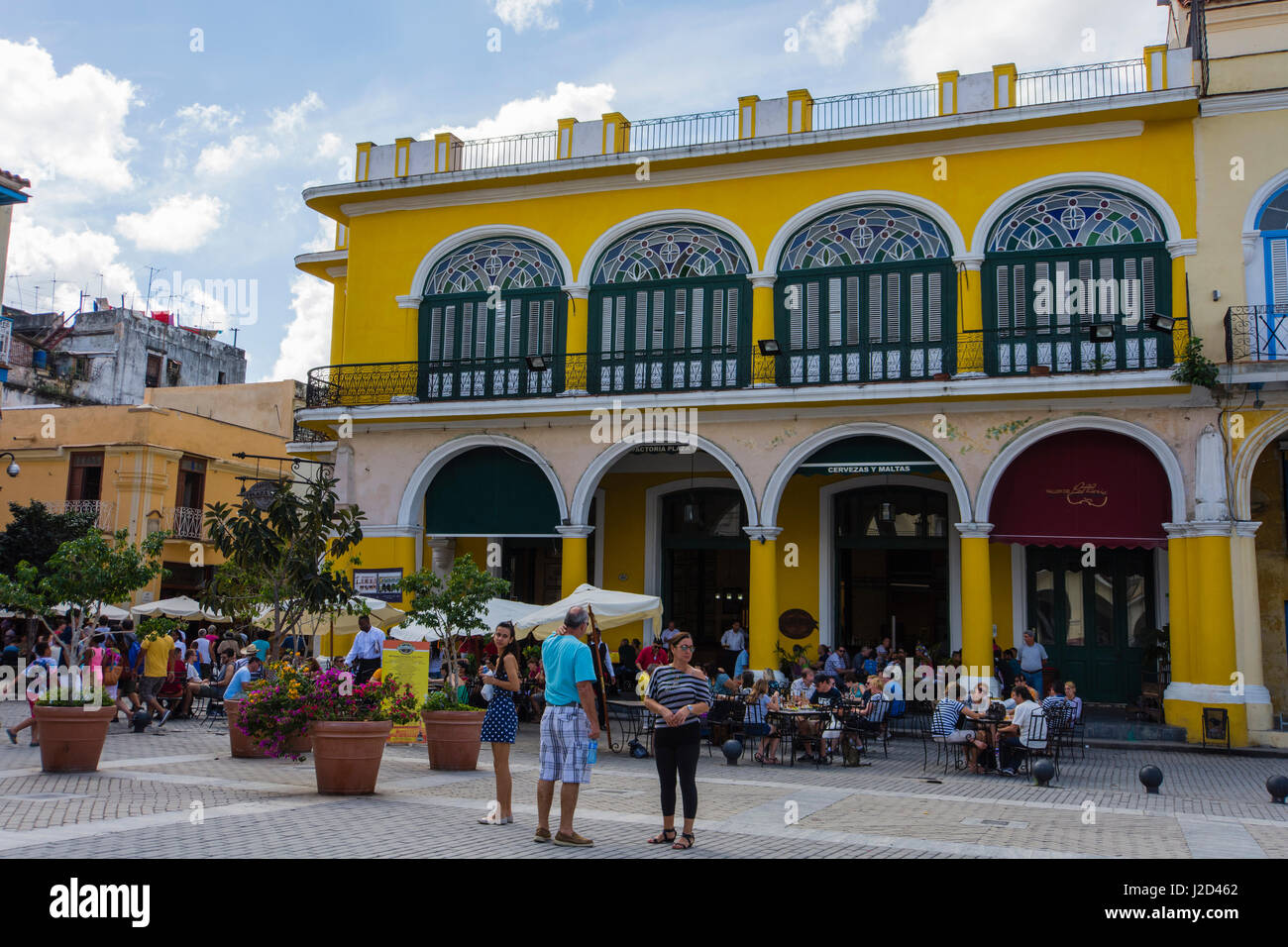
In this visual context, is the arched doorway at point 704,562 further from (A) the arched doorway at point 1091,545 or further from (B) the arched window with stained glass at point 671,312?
(A) the arched doorway at point 1091,545

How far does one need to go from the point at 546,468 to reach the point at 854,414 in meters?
5.66

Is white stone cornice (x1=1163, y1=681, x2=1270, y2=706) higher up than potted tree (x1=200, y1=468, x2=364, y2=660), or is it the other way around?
potted tree (x1=200, y1=468, x2=364, y2=660)

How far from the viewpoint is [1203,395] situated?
677 inches

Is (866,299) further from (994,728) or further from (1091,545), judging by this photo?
(994,728)

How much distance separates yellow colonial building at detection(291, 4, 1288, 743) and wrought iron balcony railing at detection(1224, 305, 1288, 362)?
0.95 feet

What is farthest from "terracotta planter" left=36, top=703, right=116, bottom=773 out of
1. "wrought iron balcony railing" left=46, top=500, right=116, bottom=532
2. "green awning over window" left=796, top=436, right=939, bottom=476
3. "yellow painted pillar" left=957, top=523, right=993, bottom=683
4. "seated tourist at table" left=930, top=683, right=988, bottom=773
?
"wrought iron balcony railing" left=46, top=500, right=116, bottom=532

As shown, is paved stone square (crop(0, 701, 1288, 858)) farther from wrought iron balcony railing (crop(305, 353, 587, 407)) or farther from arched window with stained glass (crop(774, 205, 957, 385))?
wrought iron balcony railing (crop(305, 353, 587, 407))

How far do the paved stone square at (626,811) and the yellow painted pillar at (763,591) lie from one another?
480 cm

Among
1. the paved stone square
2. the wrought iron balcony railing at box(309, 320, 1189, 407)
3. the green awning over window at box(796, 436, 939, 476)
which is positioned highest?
the wrought iron balcony railing at box(309, 320, 1189, 407)

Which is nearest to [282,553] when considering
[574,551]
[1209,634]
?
[574,551]

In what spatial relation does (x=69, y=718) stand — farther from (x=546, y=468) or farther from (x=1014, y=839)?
(x=546, y=468)

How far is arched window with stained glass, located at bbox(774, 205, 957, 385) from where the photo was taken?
62.2 feet

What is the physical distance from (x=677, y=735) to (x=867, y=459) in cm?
1193
